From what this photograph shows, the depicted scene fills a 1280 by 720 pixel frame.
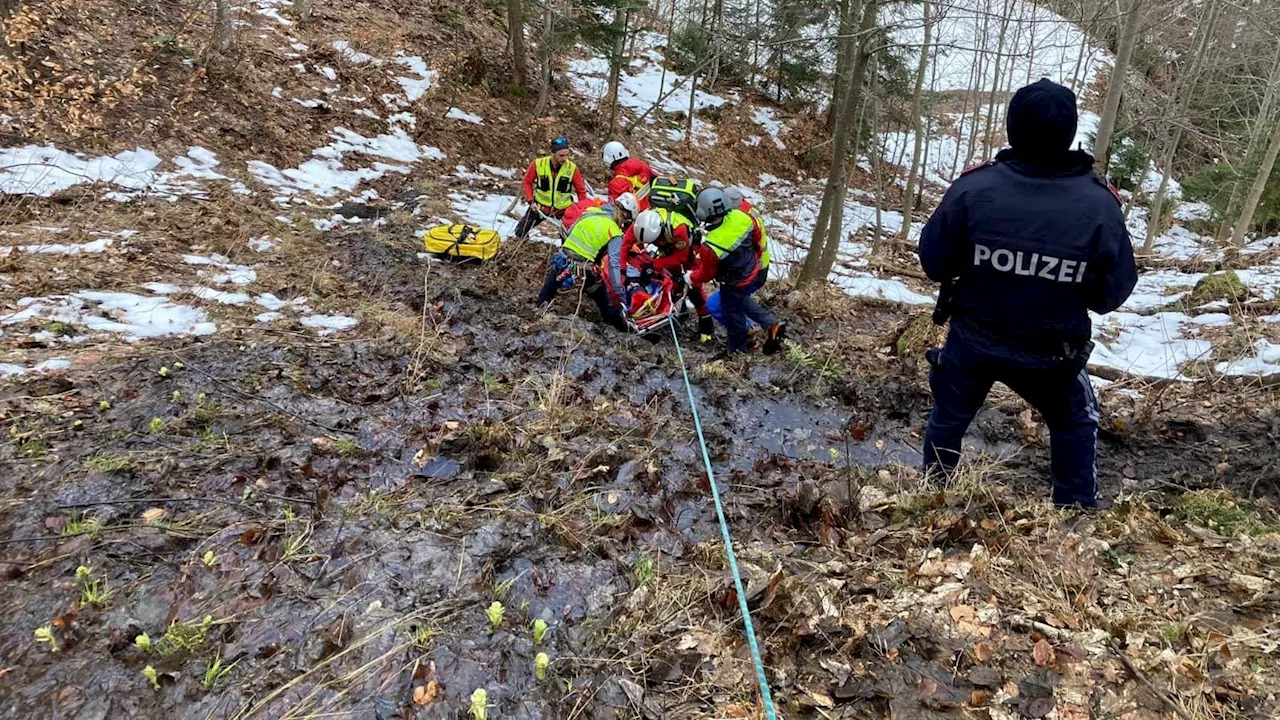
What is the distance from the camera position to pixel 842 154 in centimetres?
800

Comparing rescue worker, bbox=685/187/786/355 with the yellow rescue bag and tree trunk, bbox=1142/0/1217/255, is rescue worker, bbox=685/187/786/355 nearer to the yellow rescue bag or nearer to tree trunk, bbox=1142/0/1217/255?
the yellow rescue bag

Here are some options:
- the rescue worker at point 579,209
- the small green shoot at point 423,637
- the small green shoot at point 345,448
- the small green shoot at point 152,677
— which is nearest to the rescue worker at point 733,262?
the rescue worker at point 579,209

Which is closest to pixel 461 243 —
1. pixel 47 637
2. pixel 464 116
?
pixel 47 637

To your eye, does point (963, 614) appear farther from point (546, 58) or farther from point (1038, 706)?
point (546, 58)

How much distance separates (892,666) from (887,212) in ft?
73.1

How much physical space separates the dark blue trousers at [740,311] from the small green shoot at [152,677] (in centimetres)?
520

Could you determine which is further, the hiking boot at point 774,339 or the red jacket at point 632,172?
the red jacket at point 632,172

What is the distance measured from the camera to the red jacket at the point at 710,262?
6.32 meters

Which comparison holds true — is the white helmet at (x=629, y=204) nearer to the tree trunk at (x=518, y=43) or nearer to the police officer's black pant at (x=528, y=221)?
the police officer's black pant at (x=528, y=221)

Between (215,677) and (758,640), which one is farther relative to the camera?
(758,640)

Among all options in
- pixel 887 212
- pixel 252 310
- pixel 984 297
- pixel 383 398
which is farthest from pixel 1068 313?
pixel 887 212

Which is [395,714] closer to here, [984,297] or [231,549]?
[231,549]

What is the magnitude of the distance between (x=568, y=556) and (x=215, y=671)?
54.1 inches

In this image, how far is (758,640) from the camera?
2.47 m
